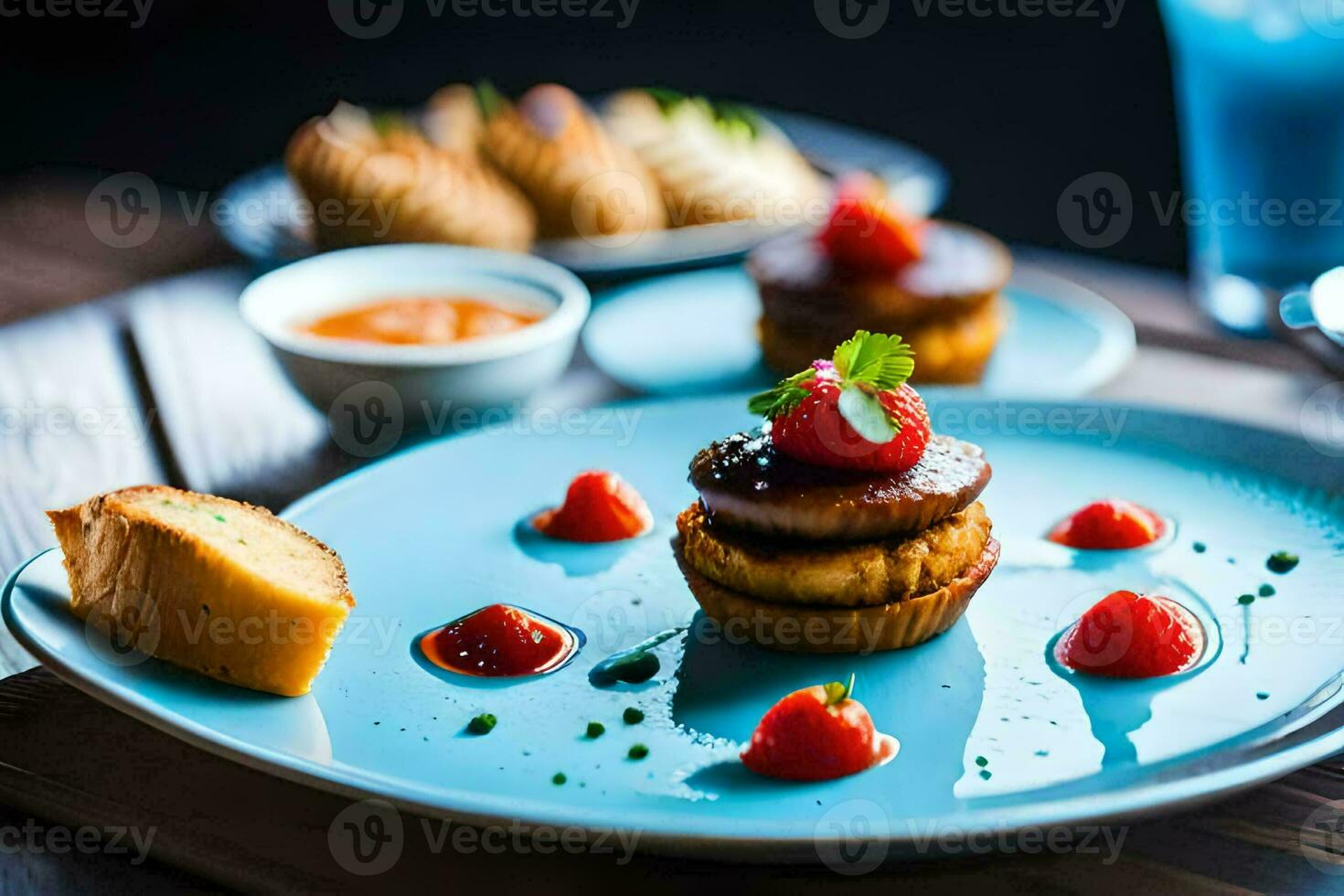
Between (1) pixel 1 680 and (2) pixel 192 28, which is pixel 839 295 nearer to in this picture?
(1) pixel 1 680

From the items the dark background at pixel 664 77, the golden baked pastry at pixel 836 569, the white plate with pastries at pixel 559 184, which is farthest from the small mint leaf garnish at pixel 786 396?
the dark background at pixel 664 77

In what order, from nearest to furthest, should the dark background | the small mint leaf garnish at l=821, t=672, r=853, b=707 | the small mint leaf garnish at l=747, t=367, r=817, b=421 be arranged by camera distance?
the small mint leaf garnish at l=821, t=672, r=853, b=707
the small mint leaf garnish at l=747, t=367, r=817, b=421
the dark background

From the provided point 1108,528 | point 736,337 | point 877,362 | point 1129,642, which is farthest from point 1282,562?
point 736,337

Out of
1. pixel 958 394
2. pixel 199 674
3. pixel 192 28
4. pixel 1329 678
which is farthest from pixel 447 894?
pixel 192 28
